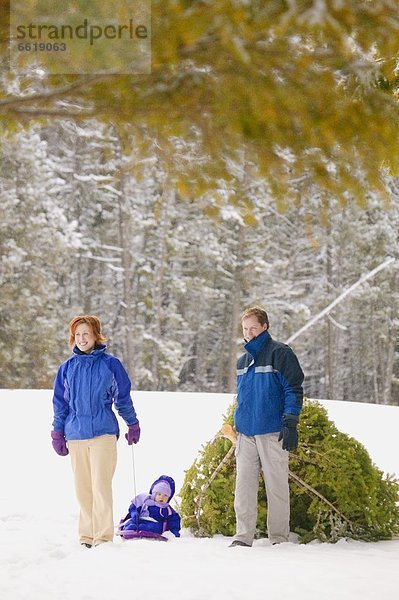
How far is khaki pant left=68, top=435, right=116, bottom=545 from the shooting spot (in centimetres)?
524

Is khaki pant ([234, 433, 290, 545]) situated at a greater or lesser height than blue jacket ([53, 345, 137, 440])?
lesser

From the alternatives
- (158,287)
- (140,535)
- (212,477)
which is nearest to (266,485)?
(212,477)

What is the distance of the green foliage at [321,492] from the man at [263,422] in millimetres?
276

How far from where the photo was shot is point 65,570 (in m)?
4.28

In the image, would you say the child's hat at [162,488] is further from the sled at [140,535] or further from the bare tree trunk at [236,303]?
the bare tree trunk at [236,303]

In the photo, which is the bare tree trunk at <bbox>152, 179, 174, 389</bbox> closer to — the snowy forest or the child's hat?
the snowy forest

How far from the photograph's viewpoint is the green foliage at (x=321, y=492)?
5500 mm

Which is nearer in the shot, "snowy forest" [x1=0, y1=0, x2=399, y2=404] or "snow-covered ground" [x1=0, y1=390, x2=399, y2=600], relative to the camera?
"snow-covered ground" [x1=0, y1=390, x2=399, y2=600]

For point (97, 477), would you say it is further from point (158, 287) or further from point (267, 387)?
point (158, 287)

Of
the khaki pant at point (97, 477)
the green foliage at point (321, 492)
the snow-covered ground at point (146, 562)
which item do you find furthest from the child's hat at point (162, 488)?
the khaki pant at point (97, 477)

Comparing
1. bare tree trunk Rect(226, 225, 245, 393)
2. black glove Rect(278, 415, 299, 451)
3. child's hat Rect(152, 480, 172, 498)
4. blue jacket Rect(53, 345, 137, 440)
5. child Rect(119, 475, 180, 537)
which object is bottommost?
child Rect(119, 475, 180, 537)

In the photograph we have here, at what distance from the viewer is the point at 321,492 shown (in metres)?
5.57

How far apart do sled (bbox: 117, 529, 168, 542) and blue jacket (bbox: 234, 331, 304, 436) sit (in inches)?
35.2

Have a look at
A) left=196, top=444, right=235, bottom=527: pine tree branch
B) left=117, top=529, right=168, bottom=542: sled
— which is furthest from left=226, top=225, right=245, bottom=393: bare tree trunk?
left=117, top=529, right=168, bottom=542: sled
